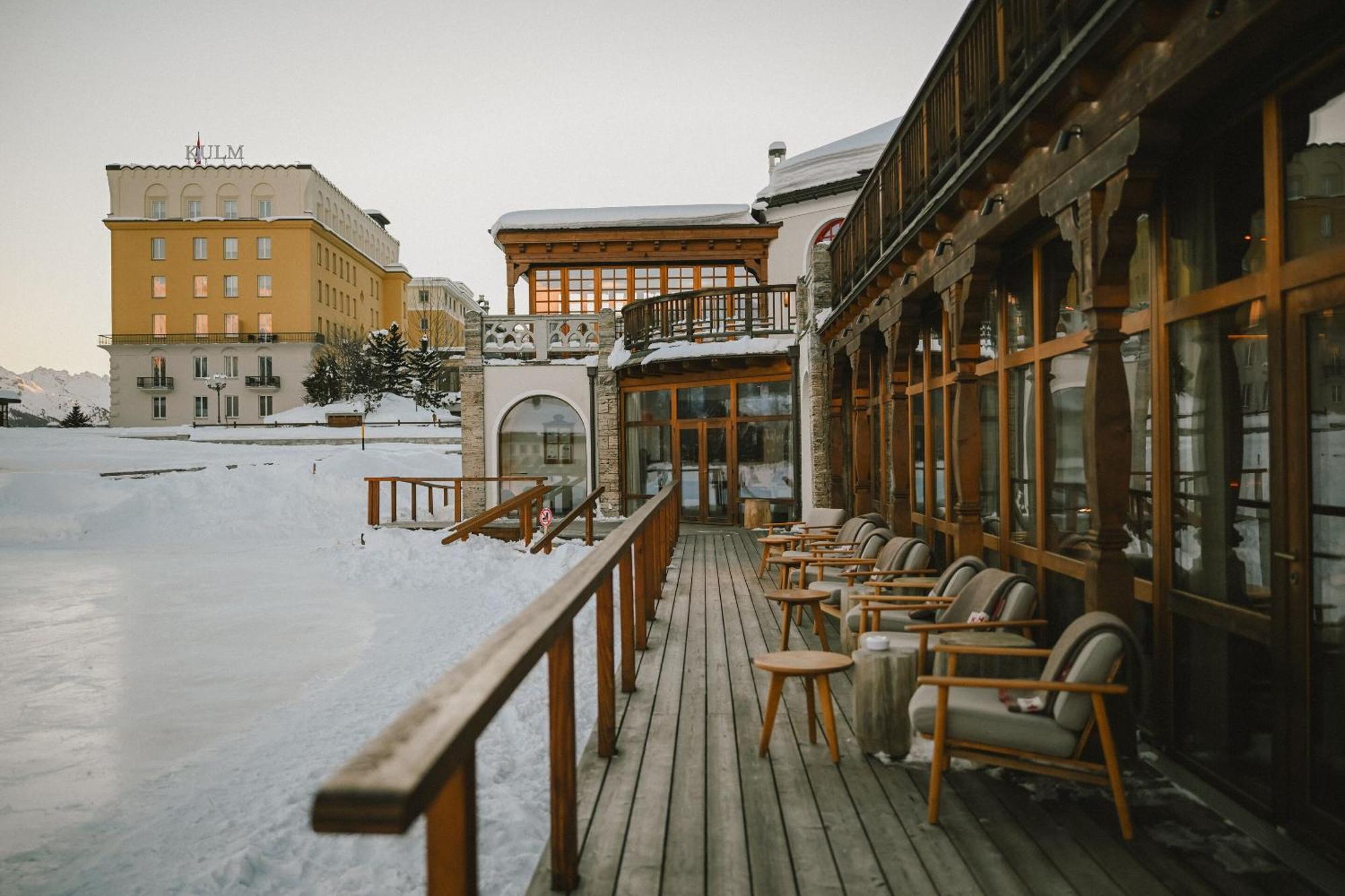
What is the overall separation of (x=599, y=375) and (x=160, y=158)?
112m

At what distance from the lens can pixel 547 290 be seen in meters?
22.0

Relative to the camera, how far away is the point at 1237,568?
11.6 feet

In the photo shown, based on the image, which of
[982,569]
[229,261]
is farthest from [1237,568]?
[229,261]

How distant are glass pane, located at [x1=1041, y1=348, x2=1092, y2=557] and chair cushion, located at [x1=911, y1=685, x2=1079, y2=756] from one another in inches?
67.0

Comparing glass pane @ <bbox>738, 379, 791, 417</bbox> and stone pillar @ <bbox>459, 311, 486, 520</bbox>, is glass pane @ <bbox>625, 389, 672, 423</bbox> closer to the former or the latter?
glass pane @ <bbox>738, 379, 791, 417</bbox>

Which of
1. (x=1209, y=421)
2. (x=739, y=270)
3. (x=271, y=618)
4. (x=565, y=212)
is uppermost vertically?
(x=565, y=212)

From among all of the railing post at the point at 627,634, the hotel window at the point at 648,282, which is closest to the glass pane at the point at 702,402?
the hotel window at the point at 648,282

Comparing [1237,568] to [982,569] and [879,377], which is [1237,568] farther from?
[879,377]

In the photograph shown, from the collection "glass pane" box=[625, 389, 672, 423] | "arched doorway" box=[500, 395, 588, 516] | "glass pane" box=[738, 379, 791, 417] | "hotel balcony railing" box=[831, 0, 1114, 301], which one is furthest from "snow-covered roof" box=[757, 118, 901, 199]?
"hotel balcony railing" box=[831, 0, 1114, 301]

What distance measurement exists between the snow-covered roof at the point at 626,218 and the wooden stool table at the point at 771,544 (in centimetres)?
1239

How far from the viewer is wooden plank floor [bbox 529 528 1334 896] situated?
9.69 feet

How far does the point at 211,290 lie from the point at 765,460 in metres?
53.3

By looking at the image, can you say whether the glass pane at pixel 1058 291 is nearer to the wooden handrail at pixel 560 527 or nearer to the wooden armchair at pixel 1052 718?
the wooden armchair at pixel 1052 718

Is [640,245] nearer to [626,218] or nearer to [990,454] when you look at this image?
[626,218]
